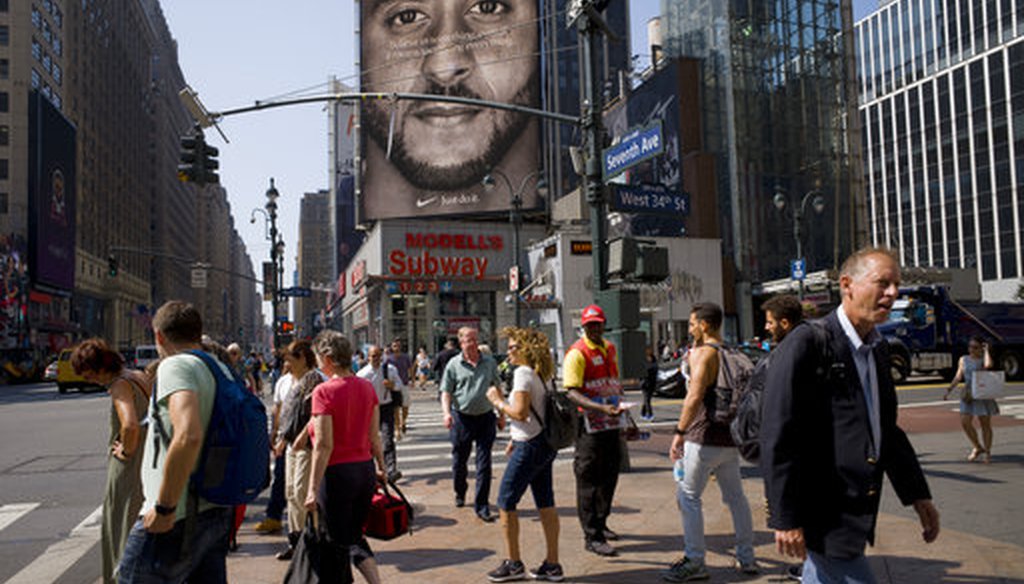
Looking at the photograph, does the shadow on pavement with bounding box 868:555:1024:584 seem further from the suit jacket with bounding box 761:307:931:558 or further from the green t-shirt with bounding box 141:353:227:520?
the green t-shirt with bounding box 141:353:227:520

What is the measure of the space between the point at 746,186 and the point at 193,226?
155 m

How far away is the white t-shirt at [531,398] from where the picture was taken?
553 centimetres

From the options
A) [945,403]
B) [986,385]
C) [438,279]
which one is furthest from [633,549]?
[438,279]

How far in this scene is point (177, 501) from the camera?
10.1 ft

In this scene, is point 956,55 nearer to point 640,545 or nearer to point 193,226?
point 640,545

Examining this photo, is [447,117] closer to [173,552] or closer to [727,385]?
[727,385]

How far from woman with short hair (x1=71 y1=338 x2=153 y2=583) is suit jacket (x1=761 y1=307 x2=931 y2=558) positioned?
11.6 feet

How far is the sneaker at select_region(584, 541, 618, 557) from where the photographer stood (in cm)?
585

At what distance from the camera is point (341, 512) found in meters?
4.54

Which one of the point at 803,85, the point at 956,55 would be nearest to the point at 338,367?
the point at 803,85

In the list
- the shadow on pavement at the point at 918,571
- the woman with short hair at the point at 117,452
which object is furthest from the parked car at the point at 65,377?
the shadow on pavement at the point at 918,571

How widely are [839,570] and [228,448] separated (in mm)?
2630

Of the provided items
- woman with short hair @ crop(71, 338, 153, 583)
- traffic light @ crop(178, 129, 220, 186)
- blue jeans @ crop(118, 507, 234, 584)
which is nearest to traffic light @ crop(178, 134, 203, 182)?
traffic light @ crop(178, 129, 220, 186)

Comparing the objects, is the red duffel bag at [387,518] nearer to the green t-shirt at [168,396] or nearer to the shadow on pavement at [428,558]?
the shadow on pavement at [428,558]
